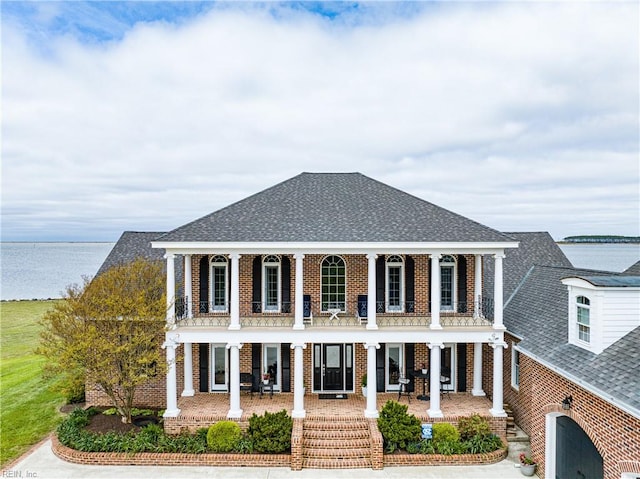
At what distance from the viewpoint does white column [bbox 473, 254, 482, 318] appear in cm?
1703

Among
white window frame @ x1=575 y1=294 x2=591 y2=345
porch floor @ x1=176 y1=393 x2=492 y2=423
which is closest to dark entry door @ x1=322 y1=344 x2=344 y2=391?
porch floor @ x1=176 y1=393 x2=492 y2=423

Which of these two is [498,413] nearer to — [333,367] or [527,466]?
[527,466]

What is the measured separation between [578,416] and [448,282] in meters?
7.72

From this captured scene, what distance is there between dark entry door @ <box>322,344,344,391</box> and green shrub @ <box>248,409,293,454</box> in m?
3.77

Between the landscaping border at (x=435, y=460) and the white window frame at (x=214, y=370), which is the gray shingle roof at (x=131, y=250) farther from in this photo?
the landscaping border at (x=435, y=460)

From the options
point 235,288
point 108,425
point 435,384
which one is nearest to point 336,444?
point 435,384

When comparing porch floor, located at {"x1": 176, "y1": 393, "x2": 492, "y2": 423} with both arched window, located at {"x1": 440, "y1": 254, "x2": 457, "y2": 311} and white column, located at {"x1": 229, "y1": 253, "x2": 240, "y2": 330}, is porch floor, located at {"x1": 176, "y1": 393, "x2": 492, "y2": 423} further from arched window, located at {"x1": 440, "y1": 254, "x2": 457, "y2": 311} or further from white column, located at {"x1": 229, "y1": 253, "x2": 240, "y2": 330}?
arched window, located at {"x1": 440, "y1": 254, "x2": 457, "y2": 311}

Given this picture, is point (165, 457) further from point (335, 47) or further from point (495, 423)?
point (335, 47)

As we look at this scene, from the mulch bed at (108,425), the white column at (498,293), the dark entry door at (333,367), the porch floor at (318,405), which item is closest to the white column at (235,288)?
the porch floor at (318,405)

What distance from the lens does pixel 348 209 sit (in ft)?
56.1

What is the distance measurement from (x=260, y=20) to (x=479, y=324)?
51.5ft

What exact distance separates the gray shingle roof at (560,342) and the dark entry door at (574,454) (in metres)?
1.75

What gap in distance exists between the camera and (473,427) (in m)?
13.9

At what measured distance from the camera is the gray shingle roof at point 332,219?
587 inches
